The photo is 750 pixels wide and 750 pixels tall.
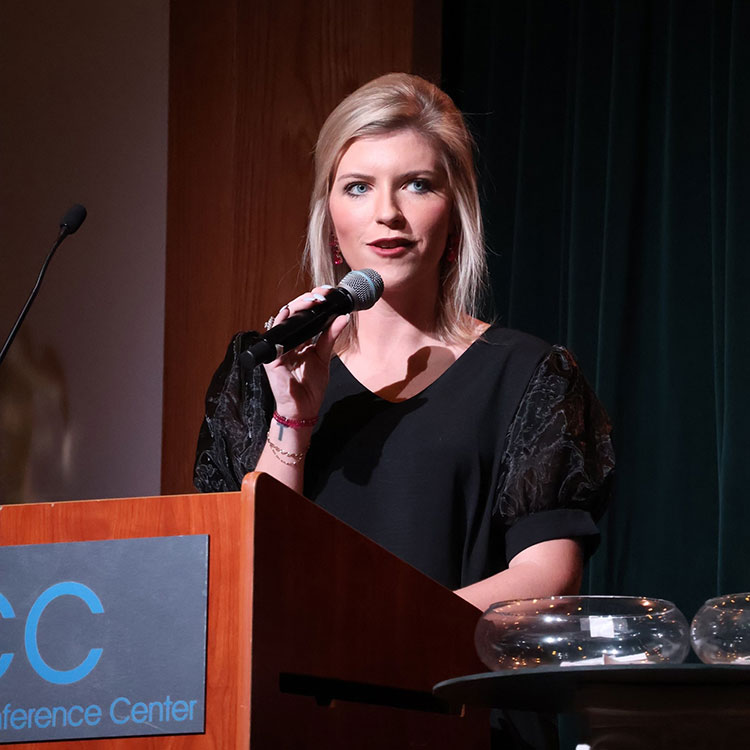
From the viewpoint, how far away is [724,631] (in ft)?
2.33

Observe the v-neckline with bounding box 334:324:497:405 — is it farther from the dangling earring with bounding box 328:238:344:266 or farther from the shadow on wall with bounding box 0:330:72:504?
the shadow on wall with bounding box 0:330:72:504

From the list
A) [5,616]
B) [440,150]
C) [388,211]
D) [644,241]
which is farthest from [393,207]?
[644,241]

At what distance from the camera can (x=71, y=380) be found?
307cm

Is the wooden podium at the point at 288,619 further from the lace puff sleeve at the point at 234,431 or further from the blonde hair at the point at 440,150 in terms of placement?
the blonde hair at the point at 440,150

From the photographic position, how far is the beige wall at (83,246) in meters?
3.02

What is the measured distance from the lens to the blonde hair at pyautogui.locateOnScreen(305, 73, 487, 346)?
68.3 inches

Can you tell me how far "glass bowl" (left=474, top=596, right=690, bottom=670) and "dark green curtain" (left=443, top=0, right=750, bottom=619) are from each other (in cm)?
185

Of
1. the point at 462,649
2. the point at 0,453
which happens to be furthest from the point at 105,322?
the point at 462,649

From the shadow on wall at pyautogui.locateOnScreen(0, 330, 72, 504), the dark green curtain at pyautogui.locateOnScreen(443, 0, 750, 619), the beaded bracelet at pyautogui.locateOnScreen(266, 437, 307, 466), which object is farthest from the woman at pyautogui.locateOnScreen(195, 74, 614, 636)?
the shadow on wall at pyautogui.locateOnScreen(0, 330, 72, 504)

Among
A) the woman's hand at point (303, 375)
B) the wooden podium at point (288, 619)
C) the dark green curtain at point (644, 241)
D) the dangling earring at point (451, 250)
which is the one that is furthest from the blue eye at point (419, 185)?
the dark green curtain at point (644, 241)

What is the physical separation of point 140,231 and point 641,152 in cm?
138

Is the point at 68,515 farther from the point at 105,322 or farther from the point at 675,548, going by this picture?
the point at 105,322

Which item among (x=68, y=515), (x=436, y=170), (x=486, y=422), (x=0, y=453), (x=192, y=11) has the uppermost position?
(x=192, y=11)

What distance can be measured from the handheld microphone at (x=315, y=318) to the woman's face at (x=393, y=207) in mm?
165
